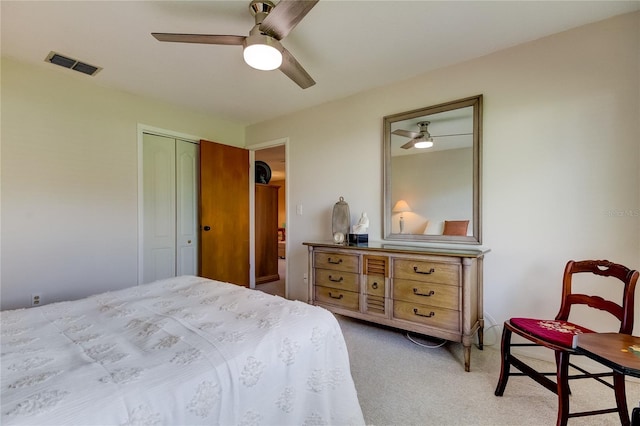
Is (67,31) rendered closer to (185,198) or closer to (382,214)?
(185,198)

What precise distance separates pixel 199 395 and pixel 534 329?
1.76 m

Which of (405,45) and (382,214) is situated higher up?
(405,45)

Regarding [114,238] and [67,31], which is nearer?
[67,31]

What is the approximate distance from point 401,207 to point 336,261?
33.2 inches

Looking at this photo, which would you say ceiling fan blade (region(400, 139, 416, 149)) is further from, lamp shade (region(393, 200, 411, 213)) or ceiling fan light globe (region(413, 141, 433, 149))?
lamp shade (region(393, 200, 411, 213))

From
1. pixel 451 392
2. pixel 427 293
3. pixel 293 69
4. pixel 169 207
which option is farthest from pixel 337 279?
pixel 169 207

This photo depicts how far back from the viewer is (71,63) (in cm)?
254

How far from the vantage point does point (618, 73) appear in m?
1.95

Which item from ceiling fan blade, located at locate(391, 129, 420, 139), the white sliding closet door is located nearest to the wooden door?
the white sliding closet door

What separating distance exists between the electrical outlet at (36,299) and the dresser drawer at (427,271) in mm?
3199

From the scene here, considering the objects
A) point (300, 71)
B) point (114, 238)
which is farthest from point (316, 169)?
point (114, 238)

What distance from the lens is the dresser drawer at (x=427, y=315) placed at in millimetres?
2104

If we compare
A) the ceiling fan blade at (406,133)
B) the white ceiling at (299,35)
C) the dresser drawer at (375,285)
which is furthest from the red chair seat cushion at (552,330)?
the white ceiling at (299,35)

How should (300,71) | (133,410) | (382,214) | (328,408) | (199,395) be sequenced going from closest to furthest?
(133,410) → (199,395) → (328,408) → (300,71) → (382,214)
